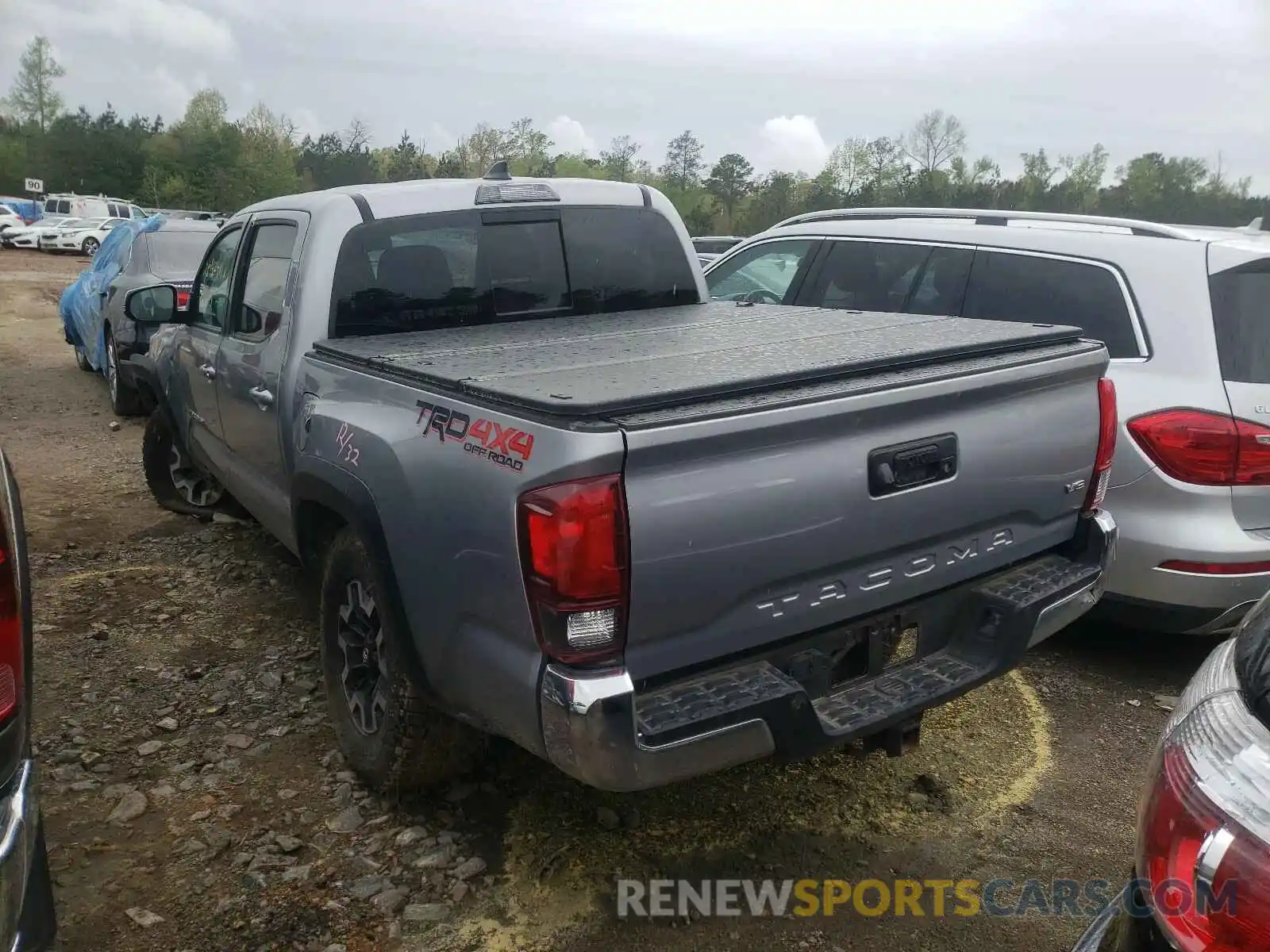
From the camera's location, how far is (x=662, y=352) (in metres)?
2.92

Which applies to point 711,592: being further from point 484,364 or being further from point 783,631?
point 484,364

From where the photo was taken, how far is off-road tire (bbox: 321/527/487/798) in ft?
8.93

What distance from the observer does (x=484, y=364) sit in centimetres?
275

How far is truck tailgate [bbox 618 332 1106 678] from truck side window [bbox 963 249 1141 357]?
4.28 feet

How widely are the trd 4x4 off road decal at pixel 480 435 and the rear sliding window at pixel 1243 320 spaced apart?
2.88m

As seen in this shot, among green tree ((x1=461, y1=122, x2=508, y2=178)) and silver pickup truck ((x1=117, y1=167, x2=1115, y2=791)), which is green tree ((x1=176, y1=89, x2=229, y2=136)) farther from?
silver pickup truck ((x1=117, y1=167, x2=1115, y2=791))

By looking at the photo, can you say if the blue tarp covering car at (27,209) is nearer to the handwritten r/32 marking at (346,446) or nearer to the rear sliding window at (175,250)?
the rear sliding window at (175,250)

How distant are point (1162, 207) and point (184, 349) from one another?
3355cm

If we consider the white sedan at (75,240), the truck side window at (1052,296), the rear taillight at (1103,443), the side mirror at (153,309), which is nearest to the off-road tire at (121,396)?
the side mirror at (153,309)

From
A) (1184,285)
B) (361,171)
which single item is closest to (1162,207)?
(1184,285)

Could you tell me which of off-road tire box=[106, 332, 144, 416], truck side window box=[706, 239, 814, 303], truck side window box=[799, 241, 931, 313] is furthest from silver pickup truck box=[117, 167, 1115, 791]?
off-road tire box=[106, 332, 144, 416]

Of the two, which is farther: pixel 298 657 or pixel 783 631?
pixel 298 657

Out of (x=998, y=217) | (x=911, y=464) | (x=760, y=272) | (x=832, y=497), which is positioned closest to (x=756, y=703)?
(x=832, y=497)

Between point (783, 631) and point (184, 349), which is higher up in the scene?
point (184, 349)
